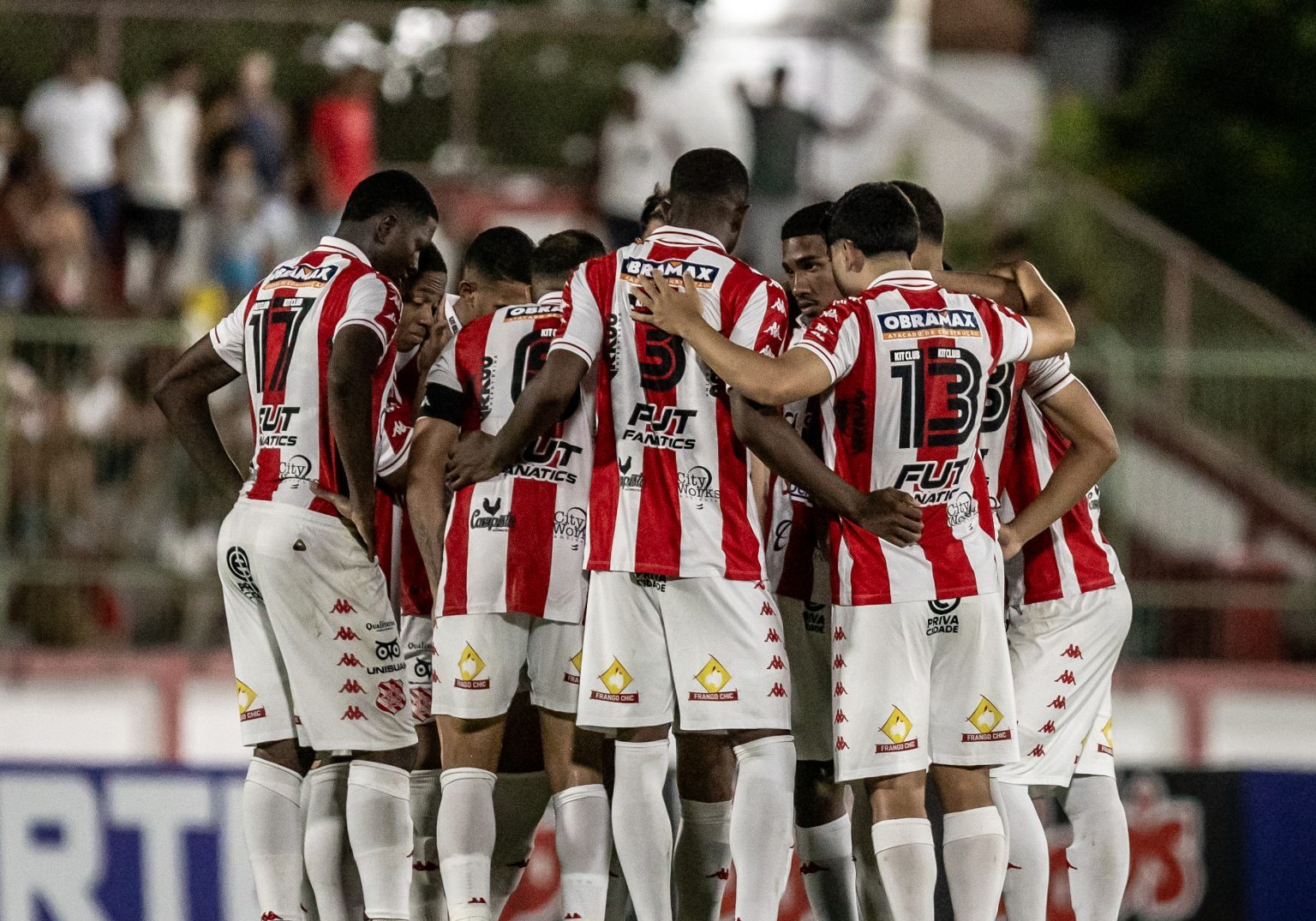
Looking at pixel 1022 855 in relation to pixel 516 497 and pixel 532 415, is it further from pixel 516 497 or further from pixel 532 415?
pixel 532 415

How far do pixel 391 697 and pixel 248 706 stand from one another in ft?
1.77

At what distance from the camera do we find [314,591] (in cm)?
683

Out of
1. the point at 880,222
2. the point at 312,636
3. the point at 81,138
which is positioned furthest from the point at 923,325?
the point at 81,138

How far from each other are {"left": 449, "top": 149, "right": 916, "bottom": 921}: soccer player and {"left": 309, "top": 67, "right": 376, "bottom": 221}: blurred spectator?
10.3m

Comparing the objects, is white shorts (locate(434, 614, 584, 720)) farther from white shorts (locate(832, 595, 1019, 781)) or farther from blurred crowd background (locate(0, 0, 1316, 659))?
blurred crowd background (locate(0, 0, 1316, 659))

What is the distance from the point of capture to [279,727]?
6934mm

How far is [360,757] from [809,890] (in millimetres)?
1762

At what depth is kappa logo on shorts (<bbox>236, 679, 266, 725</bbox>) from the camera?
695 cm

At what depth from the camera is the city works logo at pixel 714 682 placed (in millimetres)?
6594

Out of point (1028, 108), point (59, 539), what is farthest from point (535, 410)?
point (1028, 108)

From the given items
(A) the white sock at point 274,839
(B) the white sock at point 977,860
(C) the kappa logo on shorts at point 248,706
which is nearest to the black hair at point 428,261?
(C) the kappa logo on shorts at point 248,706

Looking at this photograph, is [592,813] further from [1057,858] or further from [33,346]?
[33,346]

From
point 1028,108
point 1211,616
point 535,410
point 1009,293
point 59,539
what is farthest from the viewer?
point 1028,108

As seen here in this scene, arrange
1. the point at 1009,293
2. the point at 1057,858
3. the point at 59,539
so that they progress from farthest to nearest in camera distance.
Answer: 1. the point at 59,539
2. the point at 1057,858
3. the point at 1009,293
